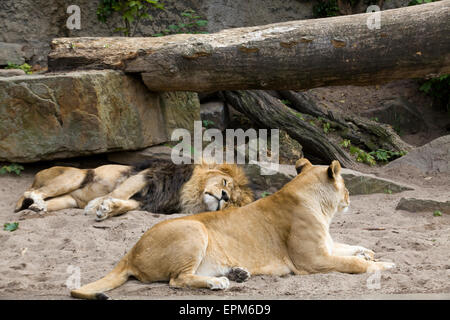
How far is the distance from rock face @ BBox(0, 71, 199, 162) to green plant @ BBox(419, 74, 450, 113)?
6902 mm

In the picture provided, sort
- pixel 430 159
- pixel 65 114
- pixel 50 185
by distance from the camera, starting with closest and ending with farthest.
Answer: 1. pixel 50 185
2. pixel 65 114
3. pixel 430 159

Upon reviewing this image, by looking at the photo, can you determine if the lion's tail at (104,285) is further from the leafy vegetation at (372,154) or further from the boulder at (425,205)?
the leafy vegetation at (372,154)

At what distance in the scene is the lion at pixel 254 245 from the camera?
4203 mm

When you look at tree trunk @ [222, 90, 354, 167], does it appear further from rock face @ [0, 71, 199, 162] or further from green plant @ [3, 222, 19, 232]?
green plant @ [3, 222, 19, 232]

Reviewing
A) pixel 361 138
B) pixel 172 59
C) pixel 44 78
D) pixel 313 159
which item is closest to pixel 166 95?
pixel 172 59

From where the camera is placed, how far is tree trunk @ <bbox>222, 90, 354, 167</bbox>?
356 inches

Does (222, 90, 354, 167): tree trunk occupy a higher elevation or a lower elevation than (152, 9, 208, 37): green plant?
lower

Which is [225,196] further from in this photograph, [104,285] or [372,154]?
[372,154]

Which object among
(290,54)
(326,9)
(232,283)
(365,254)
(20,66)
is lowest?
(232,283)

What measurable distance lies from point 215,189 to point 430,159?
383 centimetres

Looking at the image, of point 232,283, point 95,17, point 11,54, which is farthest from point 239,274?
point 95,17

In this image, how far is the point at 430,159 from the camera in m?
8.38

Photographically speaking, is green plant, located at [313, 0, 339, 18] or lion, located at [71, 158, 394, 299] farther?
green plant, located at [313, 0, 339, 18]

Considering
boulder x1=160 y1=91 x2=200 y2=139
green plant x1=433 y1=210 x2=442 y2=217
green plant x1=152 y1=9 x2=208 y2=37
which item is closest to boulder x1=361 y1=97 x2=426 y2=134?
green plant x1=152 y1=9 x2=208 y2=37
